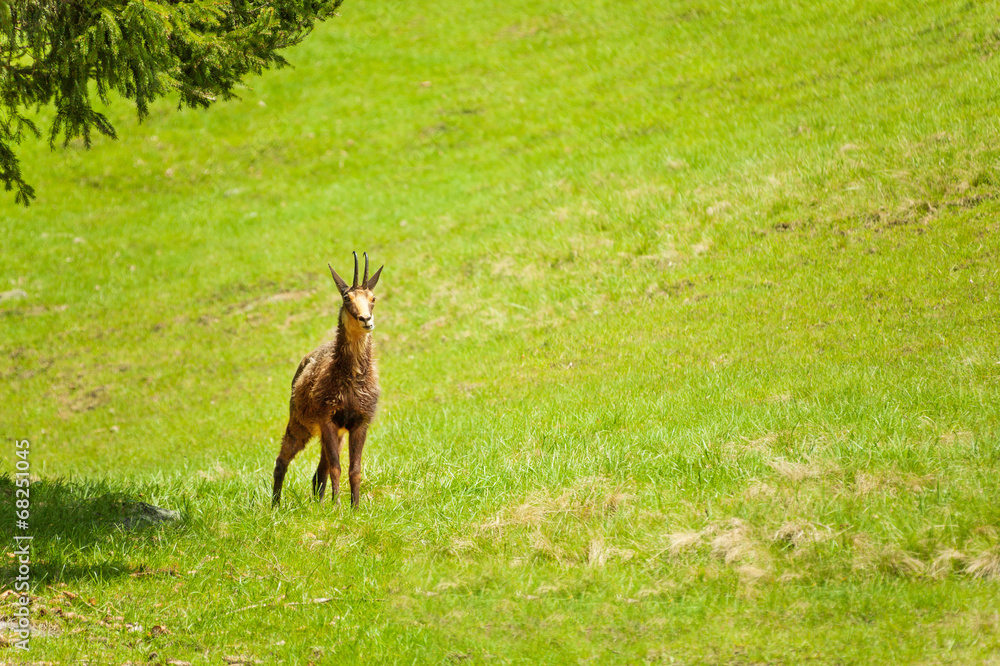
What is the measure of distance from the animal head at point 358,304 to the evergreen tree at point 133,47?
270 centimetres

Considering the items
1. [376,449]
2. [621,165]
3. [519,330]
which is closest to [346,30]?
[621,165]

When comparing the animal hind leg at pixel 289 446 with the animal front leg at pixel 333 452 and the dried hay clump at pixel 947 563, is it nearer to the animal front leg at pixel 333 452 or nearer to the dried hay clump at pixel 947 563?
the animal front leg at pixel 333 452

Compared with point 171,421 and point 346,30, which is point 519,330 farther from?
point 346,30

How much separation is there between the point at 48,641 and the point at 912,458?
325 inches

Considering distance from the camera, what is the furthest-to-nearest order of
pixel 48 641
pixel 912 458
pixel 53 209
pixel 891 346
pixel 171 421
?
pixel 53 209 → pixel 171 421 → pixel 891 346 → pixel 912 458 → pixel 48 641

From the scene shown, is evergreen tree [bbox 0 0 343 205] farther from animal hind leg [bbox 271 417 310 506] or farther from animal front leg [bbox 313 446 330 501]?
animal front leg [bbox 313 446 330 501]

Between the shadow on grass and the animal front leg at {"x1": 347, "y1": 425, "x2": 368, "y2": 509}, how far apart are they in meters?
2.09

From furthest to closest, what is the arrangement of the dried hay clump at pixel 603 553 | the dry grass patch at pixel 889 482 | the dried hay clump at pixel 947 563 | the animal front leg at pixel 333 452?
the animal front leg at pixel 333 452 < the dry grass patch at pixel 889 482 < the dried hay clump at pixel 603 553 < the dried hay clump at pixel 947 563

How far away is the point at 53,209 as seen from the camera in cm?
3103

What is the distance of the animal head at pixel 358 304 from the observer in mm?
9602

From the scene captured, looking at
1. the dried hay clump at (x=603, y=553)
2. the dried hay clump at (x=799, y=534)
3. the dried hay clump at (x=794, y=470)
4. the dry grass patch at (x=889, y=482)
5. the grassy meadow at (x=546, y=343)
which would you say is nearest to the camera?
the grassy meadow at (x=546, y=343)

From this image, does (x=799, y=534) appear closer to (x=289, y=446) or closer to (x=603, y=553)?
(x=603, y=553)

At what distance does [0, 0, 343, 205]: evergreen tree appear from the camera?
8664 millimetres

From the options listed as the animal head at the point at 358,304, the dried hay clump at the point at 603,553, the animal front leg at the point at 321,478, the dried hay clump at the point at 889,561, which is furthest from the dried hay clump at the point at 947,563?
the animal front leg at the point at 321,478
